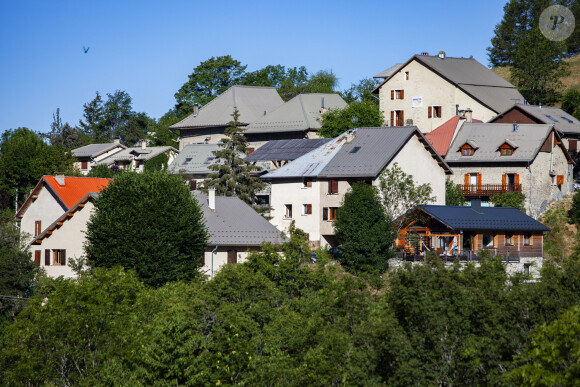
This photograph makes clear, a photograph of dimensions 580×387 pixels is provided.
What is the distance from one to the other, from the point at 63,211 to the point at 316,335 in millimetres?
29362

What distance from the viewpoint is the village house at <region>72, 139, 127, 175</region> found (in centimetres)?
10356

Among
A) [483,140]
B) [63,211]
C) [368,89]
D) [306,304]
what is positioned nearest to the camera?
[306,304]

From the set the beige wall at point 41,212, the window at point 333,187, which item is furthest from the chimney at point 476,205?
the beige wall at point 41,212

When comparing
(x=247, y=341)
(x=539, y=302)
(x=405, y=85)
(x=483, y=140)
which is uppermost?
A: (x=405, y=85)

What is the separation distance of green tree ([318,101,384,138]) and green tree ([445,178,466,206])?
1544cm

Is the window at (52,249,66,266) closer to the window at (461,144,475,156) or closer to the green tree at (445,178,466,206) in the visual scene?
the green tree at (445,178,466,206)

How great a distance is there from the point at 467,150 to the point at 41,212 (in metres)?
31.8

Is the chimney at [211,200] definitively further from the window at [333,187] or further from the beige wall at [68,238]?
the window at [333,187]

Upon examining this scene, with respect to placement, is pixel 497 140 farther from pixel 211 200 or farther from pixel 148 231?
pixel 148 231

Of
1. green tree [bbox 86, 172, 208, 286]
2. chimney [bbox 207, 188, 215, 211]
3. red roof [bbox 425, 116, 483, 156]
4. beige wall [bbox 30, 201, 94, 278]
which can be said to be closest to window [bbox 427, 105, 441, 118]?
red roof [bbox 425, 116, 483, 156]

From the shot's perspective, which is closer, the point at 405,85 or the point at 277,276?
the point at 277,276

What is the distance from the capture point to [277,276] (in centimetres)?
4203

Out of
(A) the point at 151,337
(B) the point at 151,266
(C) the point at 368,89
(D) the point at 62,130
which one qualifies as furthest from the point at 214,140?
(A) the point at 151,337

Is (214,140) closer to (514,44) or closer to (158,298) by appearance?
(514,44)
